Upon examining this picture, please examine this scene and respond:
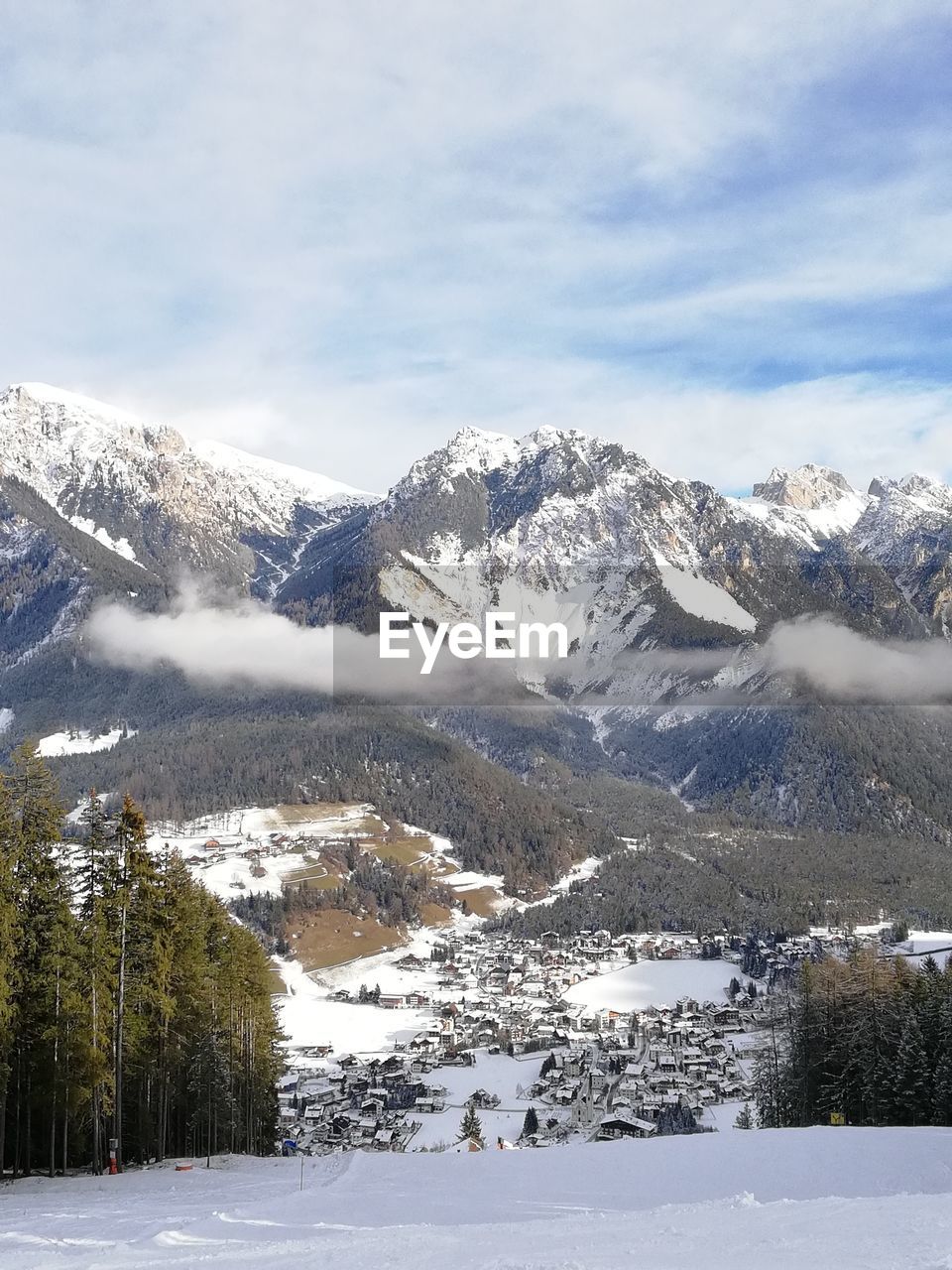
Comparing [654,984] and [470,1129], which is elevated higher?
[470,1129]

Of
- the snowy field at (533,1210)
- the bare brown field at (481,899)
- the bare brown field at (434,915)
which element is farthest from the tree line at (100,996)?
the bare brown field at (481,899)

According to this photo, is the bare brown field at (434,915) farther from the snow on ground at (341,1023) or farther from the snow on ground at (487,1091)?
the snow on ground at (487,1091)

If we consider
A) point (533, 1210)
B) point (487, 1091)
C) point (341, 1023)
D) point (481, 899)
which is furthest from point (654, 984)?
point (533, 1210)

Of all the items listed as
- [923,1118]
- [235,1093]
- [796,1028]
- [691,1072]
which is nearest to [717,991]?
[691,1072]

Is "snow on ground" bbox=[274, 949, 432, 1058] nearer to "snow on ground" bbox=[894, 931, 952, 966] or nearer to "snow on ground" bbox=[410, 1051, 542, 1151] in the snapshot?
"snow on ground" bbox=[410, 1051, 542, 1151]

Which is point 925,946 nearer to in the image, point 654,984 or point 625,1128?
point 654,984
